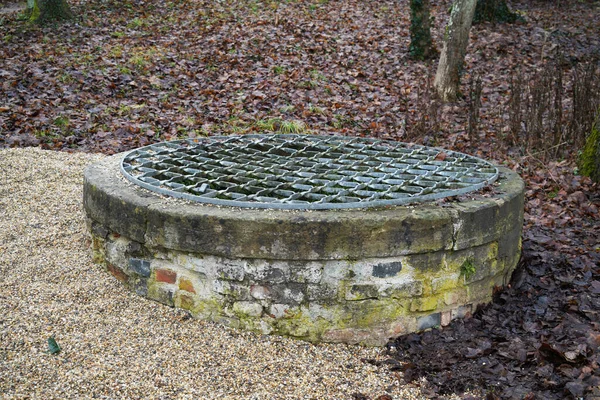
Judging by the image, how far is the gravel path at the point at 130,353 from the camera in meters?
3.11

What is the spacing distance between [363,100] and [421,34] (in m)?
2.50

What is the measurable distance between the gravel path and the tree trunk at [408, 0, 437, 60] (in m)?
7.70

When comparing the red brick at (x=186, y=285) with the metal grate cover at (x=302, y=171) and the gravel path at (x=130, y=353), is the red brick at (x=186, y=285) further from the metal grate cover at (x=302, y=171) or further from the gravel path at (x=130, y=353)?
the metal grate cover at (x=302, y=171)

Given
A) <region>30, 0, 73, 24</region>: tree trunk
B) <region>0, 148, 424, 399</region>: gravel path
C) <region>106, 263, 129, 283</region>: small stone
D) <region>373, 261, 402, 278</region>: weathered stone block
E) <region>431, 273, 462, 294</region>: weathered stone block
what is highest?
<region>30, 0, 73, 24</region>: tree trunk

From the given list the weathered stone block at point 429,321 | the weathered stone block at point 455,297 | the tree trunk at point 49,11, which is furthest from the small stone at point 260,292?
the tree trunk at point 49,11

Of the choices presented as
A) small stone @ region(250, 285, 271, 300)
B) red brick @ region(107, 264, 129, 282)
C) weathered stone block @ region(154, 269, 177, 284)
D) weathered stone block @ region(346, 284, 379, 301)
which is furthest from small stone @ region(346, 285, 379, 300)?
red brick @ region(107, 264, 129, 282)

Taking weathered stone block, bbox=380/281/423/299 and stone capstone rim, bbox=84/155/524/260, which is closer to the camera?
stone capstone rim, bbox=84/155/524/260

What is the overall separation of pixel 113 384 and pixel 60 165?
369 centimetres

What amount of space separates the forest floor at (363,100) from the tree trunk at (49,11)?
0.90ft

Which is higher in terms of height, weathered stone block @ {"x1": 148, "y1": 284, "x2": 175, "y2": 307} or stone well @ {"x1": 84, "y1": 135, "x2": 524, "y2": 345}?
stone well @ {"x1": 84, "y1": 135, "x2": 524, "y2": 345}

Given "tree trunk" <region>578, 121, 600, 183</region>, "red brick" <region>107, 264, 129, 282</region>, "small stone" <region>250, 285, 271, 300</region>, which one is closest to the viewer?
"small stone" <region>250, 285, 271, 300</region>

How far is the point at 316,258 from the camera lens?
3.40 meters

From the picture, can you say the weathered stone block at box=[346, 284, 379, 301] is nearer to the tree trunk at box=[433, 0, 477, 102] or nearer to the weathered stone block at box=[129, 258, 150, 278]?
the weathered stone block at box=[129, 258, 150, 278]

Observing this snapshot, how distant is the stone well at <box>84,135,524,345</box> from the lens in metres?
3.40
